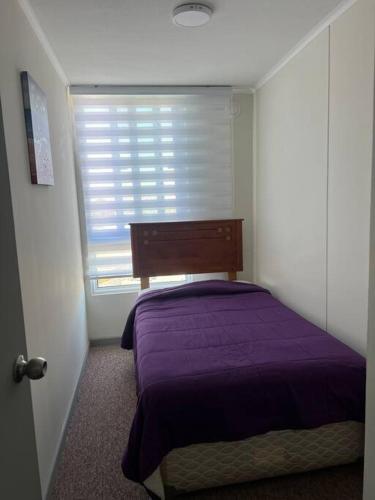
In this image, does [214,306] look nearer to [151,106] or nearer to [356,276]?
[356,276]

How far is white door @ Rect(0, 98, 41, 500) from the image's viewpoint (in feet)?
2.71

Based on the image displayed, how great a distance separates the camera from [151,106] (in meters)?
3.32

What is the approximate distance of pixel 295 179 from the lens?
2707 millimetres

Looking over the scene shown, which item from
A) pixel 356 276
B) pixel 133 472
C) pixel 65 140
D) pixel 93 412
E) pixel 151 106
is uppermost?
pixel 151 106

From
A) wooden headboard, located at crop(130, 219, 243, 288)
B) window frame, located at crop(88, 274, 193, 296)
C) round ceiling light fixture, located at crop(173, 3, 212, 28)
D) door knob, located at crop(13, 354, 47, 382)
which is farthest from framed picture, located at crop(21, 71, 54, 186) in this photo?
window frame, located at crop(88, 274, 193, 296)

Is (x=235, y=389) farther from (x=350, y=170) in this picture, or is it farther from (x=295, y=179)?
(x=295, y=179)

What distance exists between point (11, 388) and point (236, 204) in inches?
117

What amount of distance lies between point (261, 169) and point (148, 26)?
5.52 ft

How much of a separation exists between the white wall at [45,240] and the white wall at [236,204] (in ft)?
1.87

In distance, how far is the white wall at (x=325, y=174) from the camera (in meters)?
1.91

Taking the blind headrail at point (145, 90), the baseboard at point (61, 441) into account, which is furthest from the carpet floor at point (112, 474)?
the blind headrail at point (145, 90)

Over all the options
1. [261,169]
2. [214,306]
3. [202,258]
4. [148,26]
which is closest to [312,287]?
[214,306]

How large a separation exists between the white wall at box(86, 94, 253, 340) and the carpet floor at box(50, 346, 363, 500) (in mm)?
966

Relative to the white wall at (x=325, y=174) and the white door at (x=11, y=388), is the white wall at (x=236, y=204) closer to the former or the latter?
the white wall at (x=325, y=174)
